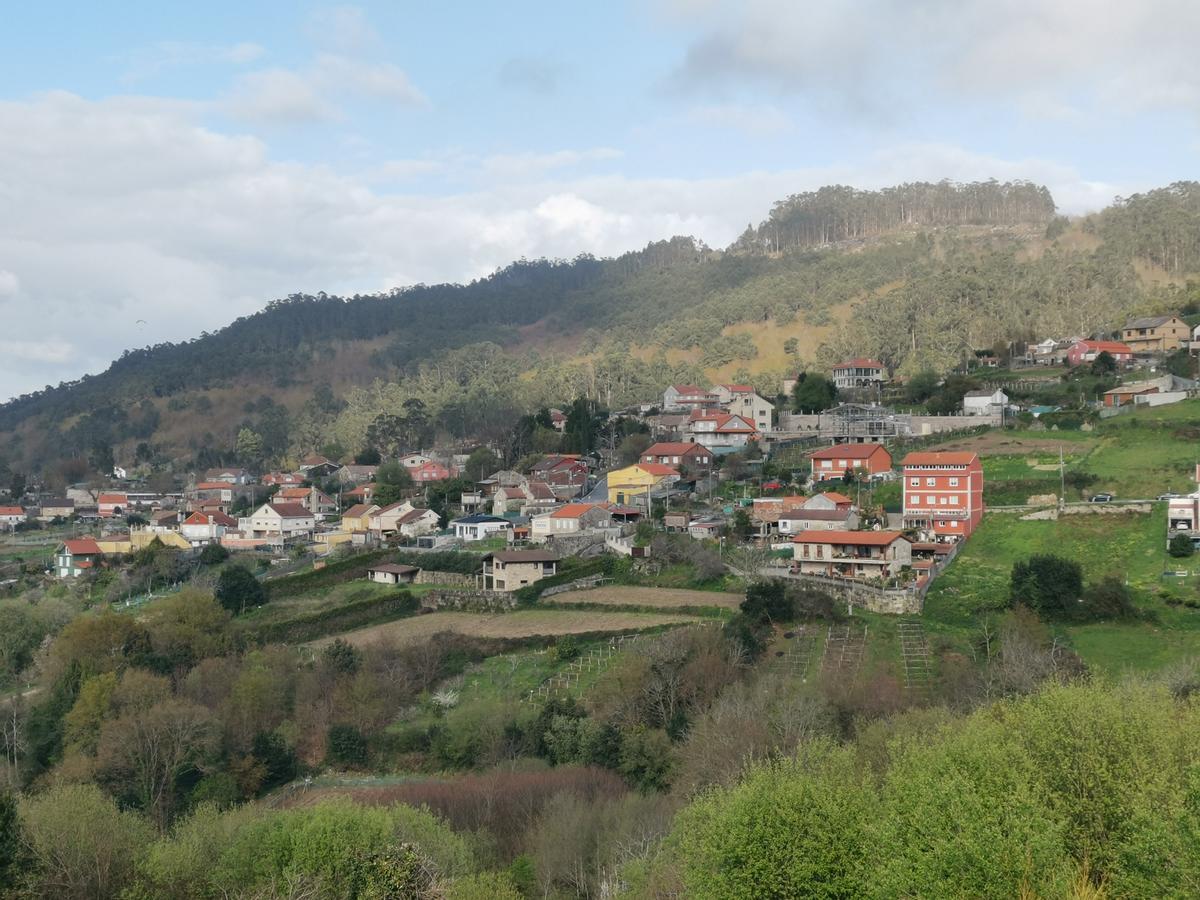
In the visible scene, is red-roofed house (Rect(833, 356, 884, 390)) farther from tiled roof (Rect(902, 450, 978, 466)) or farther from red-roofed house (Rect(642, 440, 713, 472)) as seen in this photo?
tiled roof (Rect(902, 450, 978, 466))

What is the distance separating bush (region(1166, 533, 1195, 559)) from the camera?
33750 millimetres

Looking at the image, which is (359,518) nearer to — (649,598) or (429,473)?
(429,473)

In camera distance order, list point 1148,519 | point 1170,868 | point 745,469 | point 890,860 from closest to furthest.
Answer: point 1170,868 < point 890,860 < point 1148,519 < point 745,469

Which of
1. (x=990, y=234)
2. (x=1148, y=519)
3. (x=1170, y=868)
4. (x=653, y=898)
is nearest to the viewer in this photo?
(x=1170, y=868)

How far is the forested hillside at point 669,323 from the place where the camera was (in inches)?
3226

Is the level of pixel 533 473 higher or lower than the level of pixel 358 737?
higher

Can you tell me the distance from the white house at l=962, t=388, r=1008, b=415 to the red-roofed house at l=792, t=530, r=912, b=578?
1757cm

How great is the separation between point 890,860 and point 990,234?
96378mm

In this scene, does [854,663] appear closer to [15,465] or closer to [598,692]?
[598,692]

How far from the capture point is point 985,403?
53.6 metres

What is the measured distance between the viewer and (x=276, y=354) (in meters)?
132

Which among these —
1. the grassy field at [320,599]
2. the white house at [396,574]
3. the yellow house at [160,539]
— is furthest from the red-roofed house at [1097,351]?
the yellow house at [160,539]

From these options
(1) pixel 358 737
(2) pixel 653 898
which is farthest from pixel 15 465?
(2) pixel 653 898

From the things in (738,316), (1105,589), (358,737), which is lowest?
(358,737)
